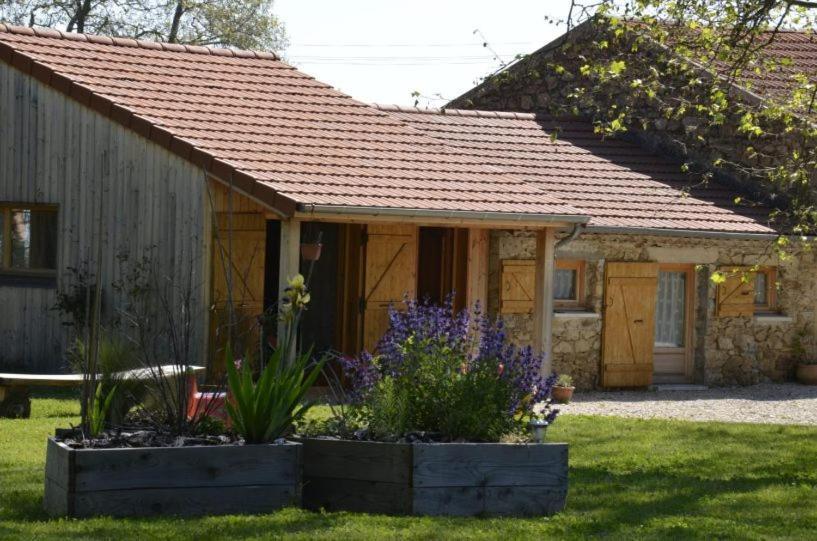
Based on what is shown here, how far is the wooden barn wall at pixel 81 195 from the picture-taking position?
49.5 ft

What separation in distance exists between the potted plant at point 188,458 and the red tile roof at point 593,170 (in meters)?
10.7

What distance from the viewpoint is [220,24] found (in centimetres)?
3784

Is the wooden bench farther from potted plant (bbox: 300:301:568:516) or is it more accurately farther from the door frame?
the door frame

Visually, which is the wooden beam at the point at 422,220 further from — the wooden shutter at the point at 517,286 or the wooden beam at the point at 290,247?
the wooden shutter at the point at 517,286

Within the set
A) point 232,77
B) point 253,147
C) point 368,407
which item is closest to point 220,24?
point 232,77

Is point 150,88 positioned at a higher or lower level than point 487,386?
higher

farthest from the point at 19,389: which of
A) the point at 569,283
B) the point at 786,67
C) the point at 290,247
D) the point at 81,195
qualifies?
the point at 786,67

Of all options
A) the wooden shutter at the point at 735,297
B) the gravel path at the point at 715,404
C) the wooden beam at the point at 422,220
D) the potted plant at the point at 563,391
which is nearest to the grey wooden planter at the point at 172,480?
the wooden beam at the point at 422,220

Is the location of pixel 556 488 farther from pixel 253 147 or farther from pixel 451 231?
pixel 451 231

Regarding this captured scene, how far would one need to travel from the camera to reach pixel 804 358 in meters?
20.5

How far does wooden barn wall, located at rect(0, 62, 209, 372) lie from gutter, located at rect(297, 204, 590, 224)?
162 cm

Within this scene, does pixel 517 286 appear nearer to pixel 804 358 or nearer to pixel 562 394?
pixel 562 394

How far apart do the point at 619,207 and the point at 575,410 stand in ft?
13.2

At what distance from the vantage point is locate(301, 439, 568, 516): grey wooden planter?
7.66 meters
